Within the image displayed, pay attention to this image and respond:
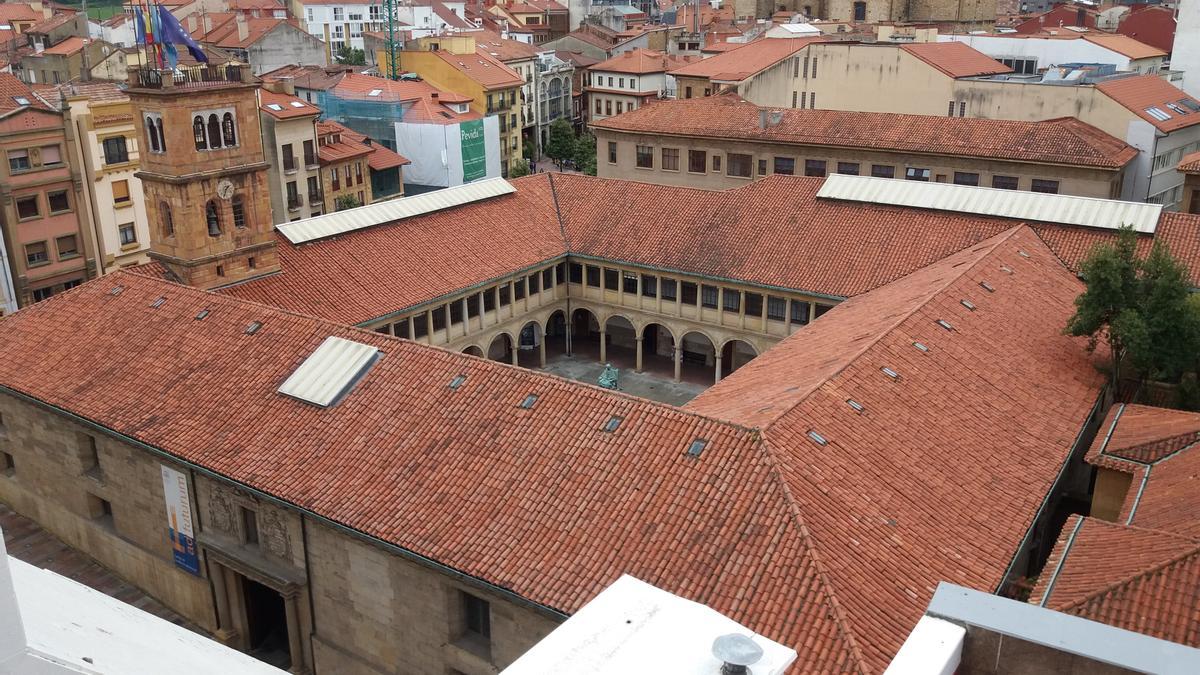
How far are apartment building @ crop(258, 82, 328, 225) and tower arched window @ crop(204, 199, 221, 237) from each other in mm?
25582

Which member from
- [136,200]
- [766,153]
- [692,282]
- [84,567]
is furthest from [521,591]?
[136,200]

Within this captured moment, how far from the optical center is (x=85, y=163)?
54156 mm

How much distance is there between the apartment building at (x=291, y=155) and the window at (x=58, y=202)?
483 inches

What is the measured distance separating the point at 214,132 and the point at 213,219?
10.9ft

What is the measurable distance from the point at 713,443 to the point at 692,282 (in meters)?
25.6

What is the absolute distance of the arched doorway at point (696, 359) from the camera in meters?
49.9

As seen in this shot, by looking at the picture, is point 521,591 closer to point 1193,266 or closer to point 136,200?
point 1193,266

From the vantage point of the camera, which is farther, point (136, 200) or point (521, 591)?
point (136, 200)

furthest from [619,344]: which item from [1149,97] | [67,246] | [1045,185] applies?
[1149,97]

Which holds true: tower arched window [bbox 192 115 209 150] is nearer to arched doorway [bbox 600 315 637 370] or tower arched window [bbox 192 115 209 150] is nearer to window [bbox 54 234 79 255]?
arched doorway [bbox 600 315 637 370]

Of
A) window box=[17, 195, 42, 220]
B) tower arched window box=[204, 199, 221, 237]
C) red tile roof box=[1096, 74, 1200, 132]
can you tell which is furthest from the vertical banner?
red tile roof box=[1096, 74, 1200, 132]

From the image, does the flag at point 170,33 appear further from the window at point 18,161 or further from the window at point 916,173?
the window at point 916,173

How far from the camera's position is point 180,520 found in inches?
1110

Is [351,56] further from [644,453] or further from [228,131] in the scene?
[644,453]
